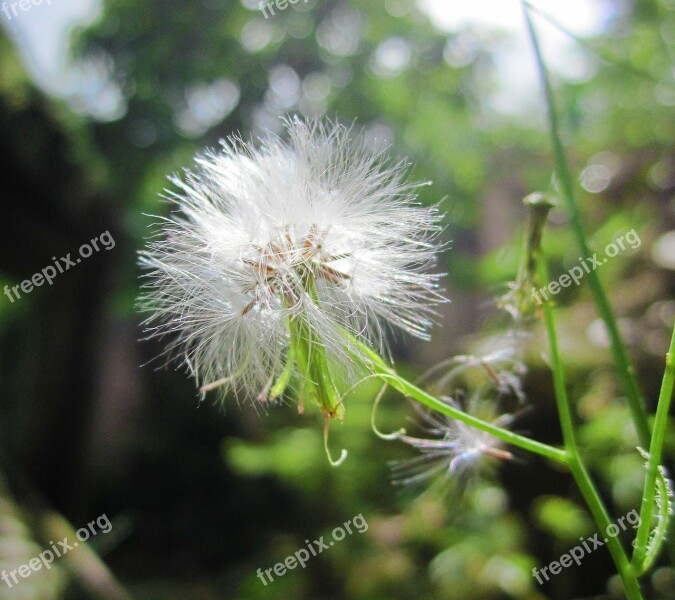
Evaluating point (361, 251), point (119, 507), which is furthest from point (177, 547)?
point (361, 251)

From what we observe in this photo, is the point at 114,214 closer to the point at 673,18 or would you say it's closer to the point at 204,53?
the point at 204,53

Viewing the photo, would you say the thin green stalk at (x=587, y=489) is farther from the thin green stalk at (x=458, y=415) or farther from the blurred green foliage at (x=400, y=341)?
the blurred green foliage at (x=400, y=341)

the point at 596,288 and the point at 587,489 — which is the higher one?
the point at 596,288

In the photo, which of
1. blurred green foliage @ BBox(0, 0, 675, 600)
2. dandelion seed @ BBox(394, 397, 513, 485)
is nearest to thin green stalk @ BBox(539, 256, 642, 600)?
dandelion seed @ BBox(394, 397, 513, 485)
